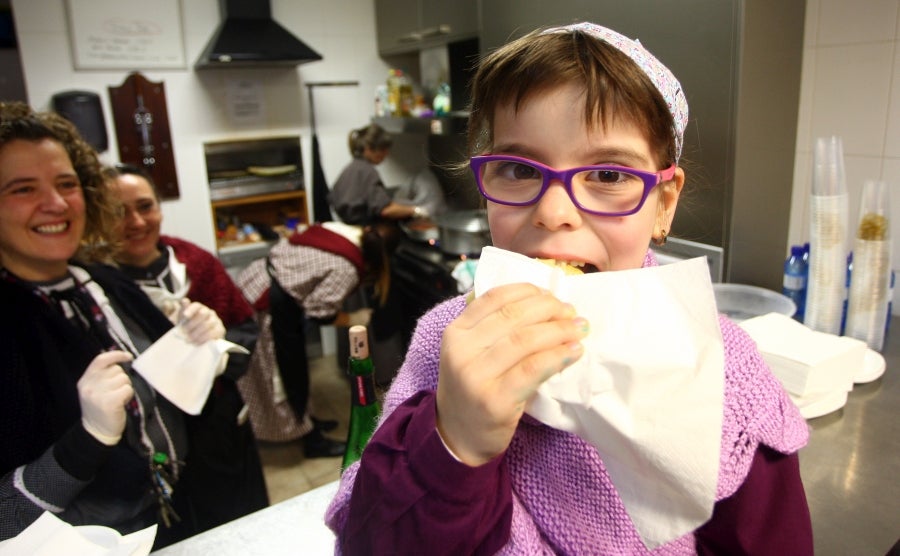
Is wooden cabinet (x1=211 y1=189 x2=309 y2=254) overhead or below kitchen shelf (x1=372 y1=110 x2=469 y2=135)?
below

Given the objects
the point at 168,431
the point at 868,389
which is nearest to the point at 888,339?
the point at 868,389

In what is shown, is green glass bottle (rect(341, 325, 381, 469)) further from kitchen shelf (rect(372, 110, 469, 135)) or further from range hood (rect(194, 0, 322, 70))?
range hood (rect(194, 0, 322, 70))

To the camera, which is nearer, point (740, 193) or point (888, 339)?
point (888, 339)

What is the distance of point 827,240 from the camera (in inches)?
51.6

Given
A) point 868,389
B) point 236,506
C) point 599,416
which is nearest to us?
point 599,416

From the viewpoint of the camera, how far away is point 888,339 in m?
1.44

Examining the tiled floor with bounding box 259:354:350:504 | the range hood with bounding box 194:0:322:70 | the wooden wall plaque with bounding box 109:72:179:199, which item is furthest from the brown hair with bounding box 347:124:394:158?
the tiled floor with bounding box 259:354:350:504

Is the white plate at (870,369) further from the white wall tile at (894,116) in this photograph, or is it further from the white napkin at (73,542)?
the white napkin at (73,542)

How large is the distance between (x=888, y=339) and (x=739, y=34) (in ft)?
2.71

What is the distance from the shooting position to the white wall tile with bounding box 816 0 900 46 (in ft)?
4.79

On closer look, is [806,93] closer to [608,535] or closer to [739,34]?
[739,34]

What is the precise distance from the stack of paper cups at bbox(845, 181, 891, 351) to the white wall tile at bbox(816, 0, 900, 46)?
18.0 inches

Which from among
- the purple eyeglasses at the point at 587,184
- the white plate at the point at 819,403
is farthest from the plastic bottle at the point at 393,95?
the purple eyeglasses at the point at 587,184

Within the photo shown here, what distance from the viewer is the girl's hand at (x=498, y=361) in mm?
441
